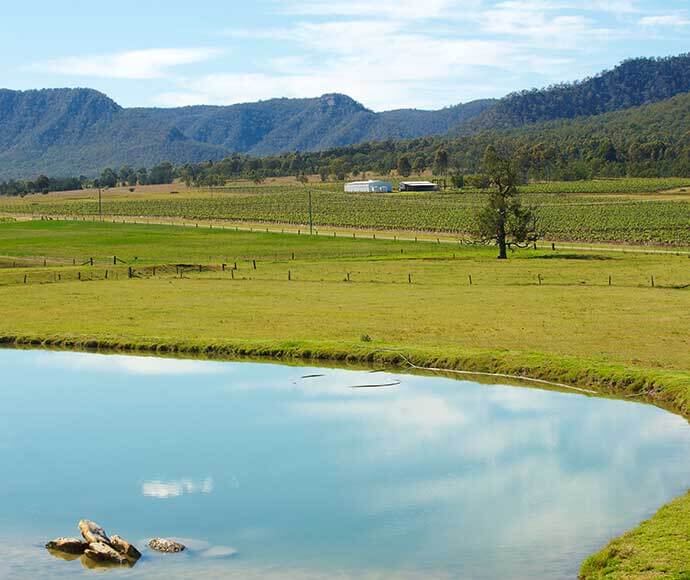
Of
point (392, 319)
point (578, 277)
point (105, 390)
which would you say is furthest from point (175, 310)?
point (578, 277)

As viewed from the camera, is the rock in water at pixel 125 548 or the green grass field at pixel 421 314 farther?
the green grass field at pixel 421 314

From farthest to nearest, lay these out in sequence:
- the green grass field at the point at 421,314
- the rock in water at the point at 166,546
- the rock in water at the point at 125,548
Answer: the green grass field at the point at 421,314
the rock in water at the point at 166,546
the rock in water at the point at 125,548

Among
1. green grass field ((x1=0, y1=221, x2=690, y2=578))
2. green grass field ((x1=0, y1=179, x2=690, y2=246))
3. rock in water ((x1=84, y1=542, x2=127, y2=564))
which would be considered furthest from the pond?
green grass field ((x1=0, y1=179, x2=690, y2=246))

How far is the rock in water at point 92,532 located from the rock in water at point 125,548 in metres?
0.13

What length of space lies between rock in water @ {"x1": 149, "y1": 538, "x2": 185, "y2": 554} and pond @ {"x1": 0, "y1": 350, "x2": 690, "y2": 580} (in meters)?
0.42

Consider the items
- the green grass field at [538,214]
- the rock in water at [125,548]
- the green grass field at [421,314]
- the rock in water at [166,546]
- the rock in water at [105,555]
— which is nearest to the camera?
the rock in water at [105,555]

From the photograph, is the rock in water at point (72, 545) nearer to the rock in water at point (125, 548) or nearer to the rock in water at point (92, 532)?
the rock in water at point (92, 532)

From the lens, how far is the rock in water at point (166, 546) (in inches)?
811

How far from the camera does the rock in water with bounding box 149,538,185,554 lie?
Answer: 20594 millimetres

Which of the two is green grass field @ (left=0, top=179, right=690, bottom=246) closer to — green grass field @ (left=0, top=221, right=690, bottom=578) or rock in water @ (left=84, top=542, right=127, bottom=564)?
green grass field @ (left=0, top=221, right=690, bottom=578)

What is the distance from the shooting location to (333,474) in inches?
1029

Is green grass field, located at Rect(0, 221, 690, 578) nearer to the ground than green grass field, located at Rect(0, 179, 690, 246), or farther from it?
nearer to the ground

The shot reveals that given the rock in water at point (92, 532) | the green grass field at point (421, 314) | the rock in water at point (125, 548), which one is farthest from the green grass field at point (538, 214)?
the rock in water at point (125, 548)

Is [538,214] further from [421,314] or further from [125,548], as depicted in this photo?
[125,548]
